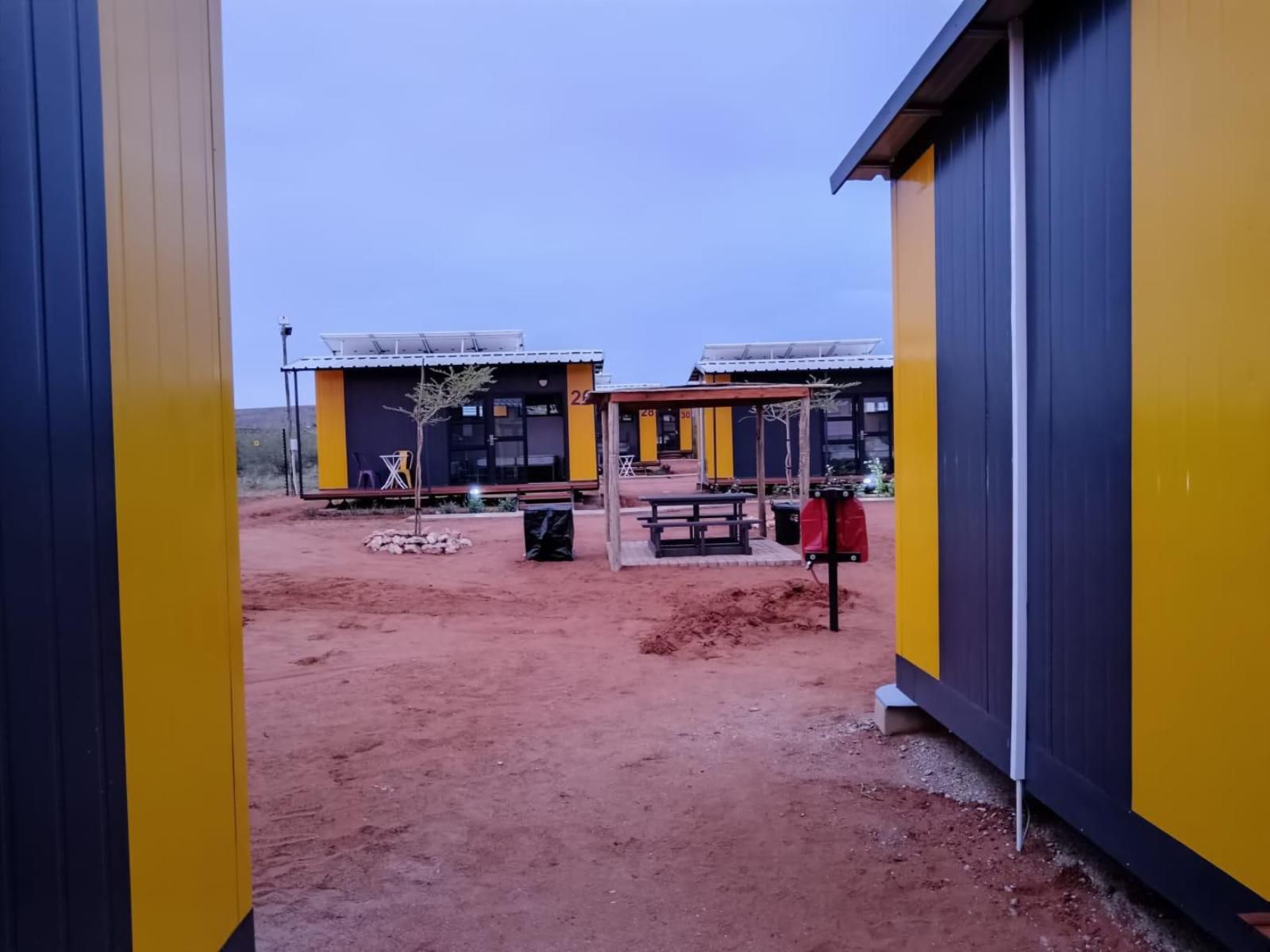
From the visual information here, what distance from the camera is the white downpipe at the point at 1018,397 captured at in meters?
3.18

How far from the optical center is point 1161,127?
2414 millimetres

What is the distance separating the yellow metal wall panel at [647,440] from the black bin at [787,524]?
19623 mm

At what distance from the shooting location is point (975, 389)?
369 cm

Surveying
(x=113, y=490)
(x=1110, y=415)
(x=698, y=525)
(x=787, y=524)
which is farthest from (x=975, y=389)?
(x=787, y=524)

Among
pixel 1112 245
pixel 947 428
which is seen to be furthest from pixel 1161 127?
pixel 947 428

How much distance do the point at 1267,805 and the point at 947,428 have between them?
2201 mm

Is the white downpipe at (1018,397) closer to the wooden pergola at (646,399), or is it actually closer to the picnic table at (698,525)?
the wooden pergola at (646,399)

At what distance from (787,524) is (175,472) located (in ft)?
36.9

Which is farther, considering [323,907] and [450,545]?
[450,545]

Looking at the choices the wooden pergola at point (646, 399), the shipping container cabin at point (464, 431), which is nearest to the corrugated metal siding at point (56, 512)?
the wooden pergola at point (646, 399)

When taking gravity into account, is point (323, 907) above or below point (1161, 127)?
below

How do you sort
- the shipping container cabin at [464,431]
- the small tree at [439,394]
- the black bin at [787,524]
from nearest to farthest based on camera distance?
the black bin at [787,524]
the small tree at [439,394]
the shipping container cabin at [464,431]

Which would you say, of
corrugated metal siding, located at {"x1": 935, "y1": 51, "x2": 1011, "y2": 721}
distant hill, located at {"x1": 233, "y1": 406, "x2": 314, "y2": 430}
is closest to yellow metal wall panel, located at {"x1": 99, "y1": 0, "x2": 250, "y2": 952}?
corrugated metal siding, located at {"x1": 935, "y1": 51, "x2": 1011, "y2": 721}

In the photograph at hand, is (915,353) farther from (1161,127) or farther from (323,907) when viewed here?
(323,907)
